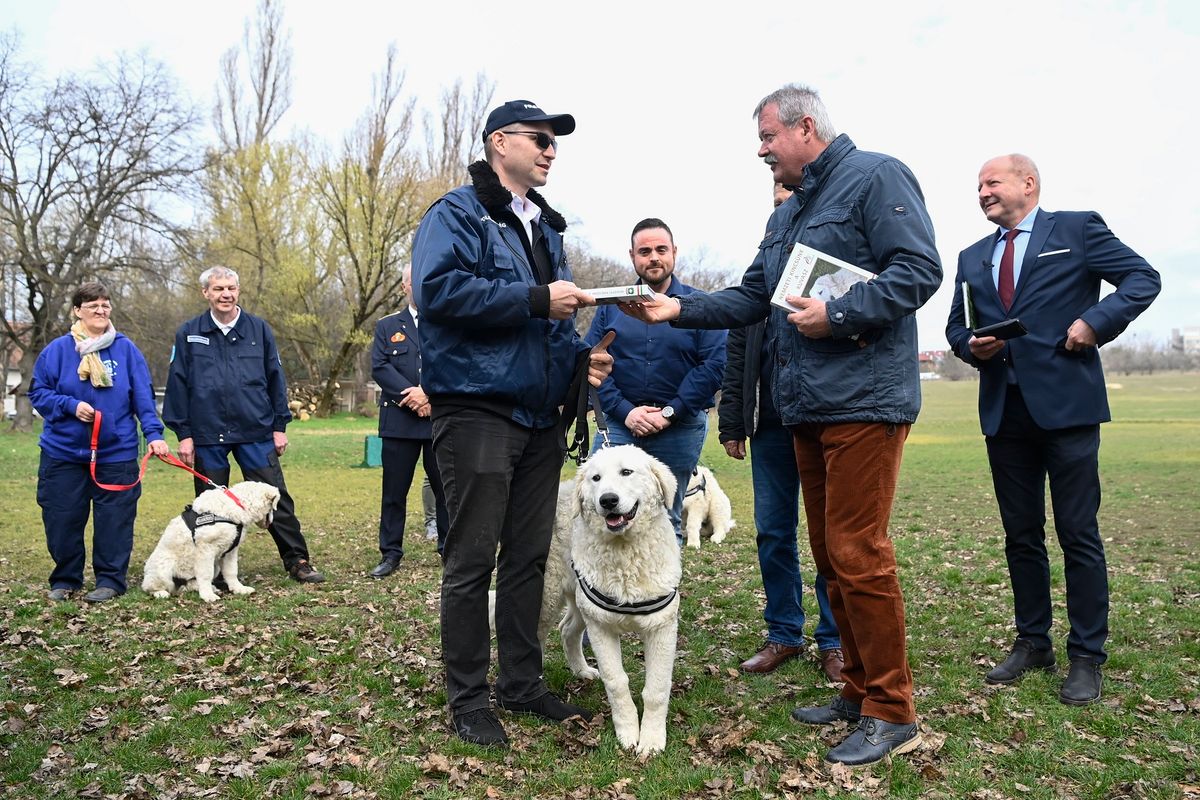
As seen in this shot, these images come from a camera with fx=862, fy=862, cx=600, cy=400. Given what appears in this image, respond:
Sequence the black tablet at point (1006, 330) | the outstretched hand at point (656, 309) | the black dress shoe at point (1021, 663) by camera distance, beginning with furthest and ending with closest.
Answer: the black dress shoe at point (1021, 663)
the black tablet at point (1006, 330)
the outstretched hand at point (656, 309)

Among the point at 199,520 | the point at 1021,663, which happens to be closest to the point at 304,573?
the point at 199,520

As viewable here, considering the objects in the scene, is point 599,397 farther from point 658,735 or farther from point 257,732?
point 257,732

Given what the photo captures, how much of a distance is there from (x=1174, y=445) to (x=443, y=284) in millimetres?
27812

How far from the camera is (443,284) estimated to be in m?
3.71

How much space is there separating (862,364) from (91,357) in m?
6.26

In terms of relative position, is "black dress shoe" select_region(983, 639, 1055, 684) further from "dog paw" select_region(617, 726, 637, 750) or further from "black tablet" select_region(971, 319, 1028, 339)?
"dog paw" select_region(617, 726, 637, 750)

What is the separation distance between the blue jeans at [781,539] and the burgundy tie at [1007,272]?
1405 millimetres

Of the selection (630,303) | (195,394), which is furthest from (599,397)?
(195,394)

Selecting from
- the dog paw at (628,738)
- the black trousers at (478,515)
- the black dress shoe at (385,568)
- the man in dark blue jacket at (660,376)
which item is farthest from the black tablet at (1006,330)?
the black dress shoe at (385,568)

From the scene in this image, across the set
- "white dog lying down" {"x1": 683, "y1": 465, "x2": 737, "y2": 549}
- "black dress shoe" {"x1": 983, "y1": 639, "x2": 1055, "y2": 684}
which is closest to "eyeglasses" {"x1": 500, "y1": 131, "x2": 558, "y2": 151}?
"black dress shoe" {"x1": 983, "y1": 639, "x2": 1055, "y2": 684}

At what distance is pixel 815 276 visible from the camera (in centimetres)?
367

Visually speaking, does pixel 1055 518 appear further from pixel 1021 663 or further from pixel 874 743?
pixel 874 743

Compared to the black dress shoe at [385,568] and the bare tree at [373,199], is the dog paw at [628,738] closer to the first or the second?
the black dress shoe at [385,568]

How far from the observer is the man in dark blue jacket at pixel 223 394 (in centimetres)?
747
